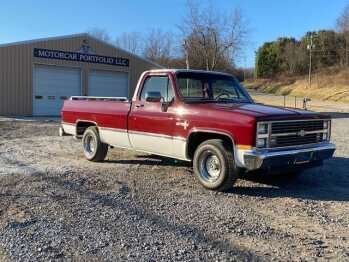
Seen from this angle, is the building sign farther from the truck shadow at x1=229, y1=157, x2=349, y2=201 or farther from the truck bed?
the truck shadow at x1=229, y1=157, x2=349, y2=201

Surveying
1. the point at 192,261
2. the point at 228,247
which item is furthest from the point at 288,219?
the point at 192,261

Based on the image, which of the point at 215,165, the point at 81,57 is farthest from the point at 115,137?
the point at 81,57

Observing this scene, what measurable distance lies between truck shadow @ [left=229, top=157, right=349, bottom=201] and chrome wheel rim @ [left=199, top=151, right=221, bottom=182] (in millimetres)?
364

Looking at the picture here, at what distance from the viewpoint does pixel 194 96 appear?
812 cm

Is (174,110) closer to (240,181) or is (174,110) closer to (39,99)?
(240,181)

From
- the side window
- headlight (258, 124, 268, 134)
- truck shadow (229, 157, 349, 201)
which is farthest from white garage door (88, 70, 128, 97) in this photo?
headlight (258, 124, 268, 134)

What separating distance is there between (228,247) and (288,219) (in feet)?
4.44

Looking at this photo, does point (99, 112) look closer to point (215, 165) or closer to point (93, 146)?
point (93, 146)

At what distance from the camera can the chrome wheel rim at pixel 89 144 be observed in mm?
9938

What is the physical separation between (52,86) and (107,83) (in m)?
3.61

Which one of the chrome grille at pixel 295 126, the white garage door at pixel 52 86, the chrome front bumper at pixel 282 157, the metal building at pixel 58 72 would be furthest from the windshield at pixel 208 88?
the white garage door at pixel 52 86

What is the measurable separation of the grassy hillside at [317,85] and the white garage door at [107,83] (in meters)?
26.5

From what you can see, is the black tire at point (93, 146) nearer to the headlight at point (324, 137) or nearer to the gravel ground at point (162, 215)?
the gravel ground at point (162, 215)

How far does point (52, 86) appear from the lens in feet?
84.6
